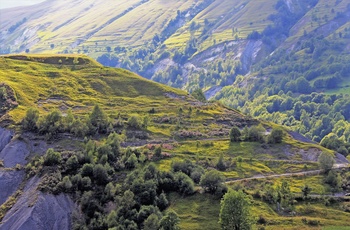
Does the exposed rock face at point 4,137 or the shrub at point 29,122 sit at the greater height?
the shrub at point 29,122

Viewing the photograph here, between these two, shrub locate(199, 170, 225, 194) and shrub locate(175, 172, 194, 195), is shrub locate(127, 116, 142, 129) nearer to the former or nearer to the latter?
shrub locate(175, 172, 194, 195)

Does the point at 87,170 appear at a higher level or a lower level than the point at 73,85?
lower

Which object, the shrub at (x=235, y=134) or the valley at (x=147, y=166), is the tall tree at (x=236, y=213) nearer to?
the valley at (x=147, y=166)

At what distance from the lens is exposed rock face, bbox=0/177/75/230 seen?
81500mm

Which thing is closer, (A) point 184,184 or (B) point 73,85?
(A) point 184,184

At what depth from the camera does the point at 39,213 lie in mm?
83125

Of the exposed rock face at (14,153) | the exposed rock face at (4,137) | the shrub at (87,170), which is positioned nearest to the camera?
the shrub at (87,170)

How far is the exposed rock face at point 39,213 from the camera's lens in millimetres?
81500

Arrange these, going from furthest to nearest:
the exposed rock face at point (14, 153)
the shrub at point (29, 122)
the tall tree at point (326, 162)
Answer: the shrub at point (29, 122)
the tall tree at point (326, 162)
the exposed rock face at point (14, 153)

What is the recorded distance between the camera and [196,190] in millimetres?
91688

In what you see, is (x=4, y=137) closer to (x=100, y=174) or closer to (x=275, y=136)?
(x=100, y=174)

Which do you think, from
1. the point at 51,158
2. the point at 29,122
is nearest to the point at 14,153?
the point at 29,122

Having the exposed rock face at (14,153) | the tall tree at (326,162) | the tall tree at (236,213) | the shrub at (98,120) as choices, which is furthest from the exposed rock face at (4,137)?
the tall tree at (326,162)

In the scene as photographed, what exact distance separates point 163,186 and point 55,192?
2436cm
